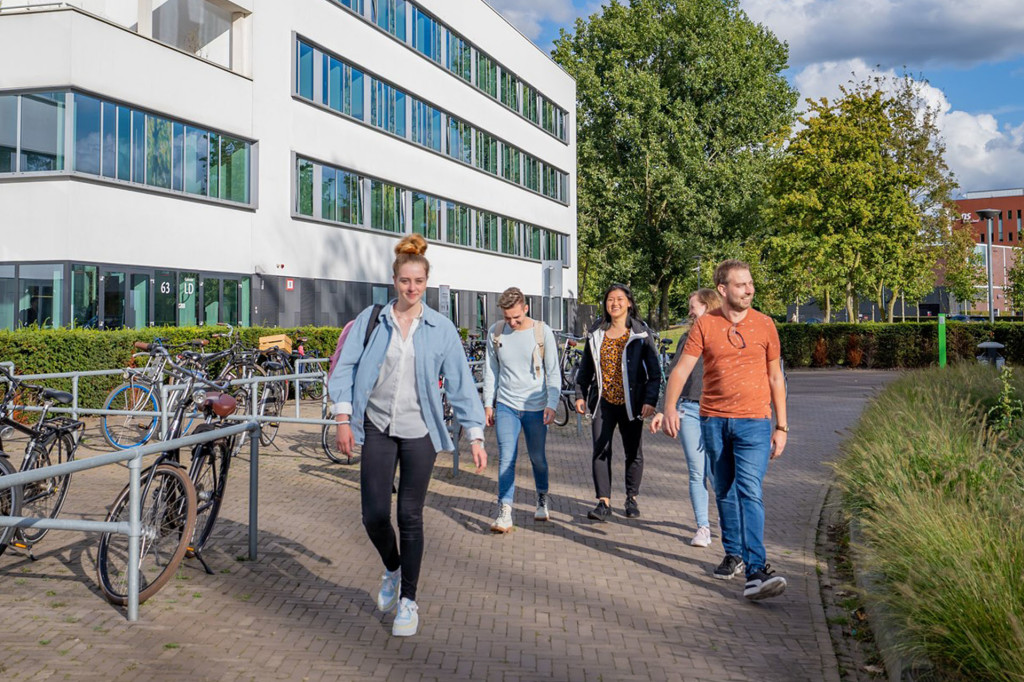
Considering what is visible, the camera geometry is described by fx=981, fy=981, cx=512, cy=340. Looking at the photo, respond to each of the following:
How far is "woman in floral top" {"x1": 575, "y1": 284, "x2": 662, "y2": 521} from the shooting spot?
24.9 feet

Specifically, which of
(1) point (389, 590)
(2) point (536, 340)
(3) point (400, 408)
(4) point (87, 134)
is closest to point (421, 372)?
(3) point (400, 408)

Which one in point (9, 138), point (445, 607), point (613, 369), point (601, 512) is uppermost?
point (9, 138)

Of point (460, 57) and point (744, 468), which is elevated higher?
point (460, 57)

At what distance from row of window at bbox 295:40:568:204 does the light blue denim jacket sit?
73.5 ft

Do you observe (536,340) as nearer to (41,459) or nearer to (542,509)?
(542,509)

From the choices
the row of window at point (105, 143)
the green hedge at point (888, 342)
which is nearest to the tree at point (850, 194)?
the green hedge at point (888, 342)

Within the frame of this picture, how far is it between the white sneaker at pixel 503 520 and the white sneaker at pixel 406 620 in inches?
92.9

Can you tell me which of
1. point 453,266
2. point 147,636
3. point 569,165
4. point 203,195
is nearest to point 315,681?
point 147,636

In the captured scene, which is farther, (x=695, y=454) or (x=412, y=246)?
(x=695, y=454)

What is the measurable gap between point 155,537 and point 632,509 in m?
3.87

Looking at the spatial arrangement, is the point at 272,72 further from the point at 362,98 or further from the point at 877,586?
the point at 877,586

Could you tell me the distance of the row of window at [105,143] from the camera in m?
18.9

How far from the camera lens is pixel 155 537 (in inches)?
214

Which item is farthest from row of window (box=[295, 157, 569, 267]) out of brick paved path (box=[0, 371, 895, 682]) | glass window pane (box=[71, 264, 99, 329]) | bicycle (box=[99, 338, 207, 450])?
brick paved path (box=[0, 371, 895, 682])
